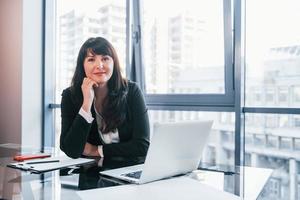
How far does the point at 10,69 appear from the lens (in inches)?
141

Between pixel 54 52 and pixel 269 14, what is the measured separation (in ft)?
7.79

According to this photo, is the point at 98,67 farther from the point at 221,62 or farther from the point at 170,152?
the point at 221,62

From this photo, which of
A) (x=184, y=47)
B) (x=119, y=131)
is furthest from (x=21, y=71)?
(x=119, y=131)

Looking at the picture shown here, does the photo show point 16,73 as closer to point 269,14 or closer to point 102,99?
point 102,99

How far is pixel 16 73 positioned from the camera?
3.52 metres

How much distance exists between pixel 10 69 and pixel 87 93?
2.13m

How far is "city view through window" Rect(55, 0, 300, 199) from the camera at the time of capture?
2318 millimetres

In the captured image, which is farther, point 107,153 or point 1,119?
point 1,119

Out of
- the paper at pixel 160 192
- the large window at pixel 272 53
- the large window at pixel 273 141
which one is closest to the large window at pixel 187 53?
the large window at pixel 272 53

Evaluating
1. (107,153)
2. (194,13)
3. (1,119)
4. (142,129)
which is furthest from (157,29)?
(1,119)

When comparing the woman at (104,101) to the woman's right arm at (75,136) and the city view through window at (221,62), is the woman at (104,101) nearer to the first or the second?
the woman's right arm at (75,136)

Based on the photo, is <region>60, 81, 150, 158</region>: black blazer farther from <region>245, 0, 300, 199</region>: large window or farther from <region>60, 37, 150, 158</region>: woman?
<region>245, 0, 300, 199</region>: large window

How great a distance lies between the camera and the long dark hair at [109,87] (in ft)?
6.19

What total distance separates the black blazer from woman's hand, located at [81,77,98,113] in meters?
0.07
